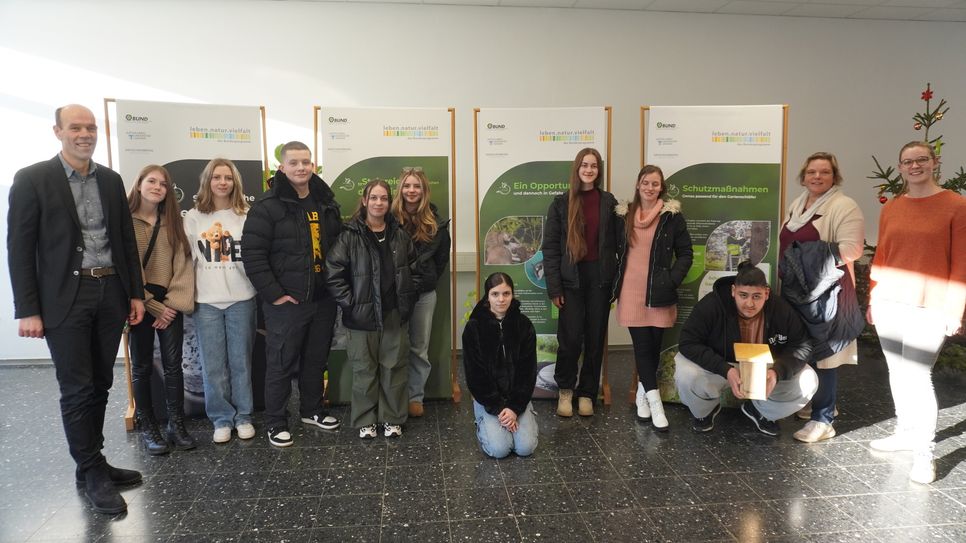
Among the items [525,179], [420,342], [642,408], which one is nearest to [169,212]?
[420,342]

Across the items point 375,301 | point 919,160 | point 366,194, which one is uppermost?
point 919,160

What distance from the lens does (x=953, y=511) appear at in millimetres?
2471

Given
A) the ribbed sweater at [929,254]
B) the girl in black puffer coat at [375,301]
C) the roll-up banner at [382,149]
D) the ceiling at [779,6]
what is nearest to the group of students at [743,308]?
the ribbed sweater at [929,254]

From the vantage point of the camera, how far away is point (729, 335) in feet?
10.4

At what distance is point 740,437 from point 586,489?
120 centimetres

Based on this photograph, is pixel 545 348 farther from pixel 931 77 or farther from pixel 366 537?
pixel 931 77

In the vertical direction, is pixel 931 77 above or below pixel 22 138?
above

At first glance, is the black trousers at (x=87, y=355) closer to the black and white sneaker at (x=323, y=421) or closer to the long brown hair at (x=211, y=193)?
the long brown hair at (x=211, y=193)

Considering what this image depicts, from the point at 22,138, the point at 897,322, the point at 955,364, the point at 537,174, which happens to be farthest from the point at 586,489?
the point at 22,138

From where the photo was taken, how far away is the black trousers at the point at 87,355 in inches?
95.1

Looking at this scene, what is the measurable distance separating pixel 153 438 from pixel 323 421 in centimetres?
91

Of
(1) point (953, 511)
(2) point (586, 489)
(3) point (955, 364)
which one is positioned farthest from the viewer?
(3) point (955, 364)

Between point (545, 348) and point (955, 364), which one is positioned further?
point (955, 364)

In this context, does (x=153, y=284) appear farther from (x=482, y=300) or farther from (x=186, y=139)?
(x=482, y=300)
